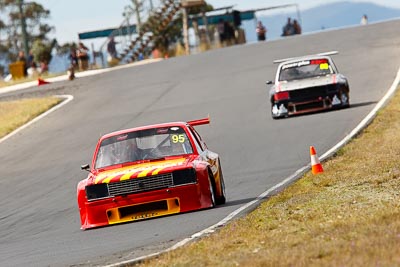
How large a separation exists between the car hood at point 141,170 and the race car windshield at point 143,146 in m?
0.29

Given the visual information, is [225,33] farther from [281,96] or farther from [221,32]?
[281,96]

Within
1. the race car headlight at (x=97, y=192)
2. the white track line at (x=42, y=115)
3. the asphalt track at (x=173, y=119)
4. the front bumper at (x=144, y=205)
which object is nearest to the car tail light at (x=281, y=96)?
the asphalt track at (x=173, y=119)

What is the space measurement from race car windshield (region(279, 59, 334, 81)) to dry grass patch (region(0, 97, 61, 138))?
362 inches

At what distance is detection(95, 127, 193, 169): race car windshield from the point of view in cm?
1612

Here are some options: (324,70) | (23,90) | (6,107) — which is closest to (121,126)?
(324,70)

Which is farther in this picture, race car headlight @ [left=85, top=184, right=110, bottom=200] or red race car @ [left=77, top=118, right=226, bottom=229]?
race car headlight @ [left=85, top=184, right=110, bottom=200]

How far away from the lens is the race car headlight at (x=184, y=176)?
49.8 ft

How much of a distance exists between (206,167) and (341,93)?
51.2 ft

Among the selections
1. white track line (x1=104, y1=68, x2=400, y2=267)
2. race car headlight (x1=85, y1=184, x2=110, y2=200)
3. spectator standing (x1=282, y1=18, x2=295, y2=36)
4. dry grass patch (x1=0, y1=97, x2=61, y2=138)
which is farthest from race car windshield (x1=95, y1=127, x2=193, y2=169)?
spectator standing (x1=282, y1=18, x2=295, y2=36)

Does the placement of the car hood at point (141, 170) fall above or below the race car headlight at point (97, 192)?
above

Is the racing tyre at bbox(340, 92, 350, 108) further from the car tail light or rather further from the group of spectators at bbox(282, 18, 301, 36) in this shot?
the group of spectators at bbox(282, 18, 301, 36)

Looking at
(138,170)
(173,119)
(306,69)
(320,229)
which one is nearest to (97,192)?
(138,170)

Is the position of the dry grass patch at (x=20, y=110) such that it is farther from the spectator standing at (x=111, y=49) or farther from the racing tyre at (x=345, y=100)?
the spectator standing at (x=111, y=49)

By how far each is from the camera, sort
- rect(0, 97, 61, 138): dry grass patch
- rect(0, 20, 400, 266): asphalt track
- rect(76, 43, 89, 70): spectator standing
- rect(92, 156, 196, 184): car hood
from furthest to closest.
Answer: rect(76, 43, 89, 70): spectator standing < rect(0, 97, 61, 138): dry grass patch < rect(92, 156, 196, 184): car hood < rect(0, 20, 400, 266): asphalt track
